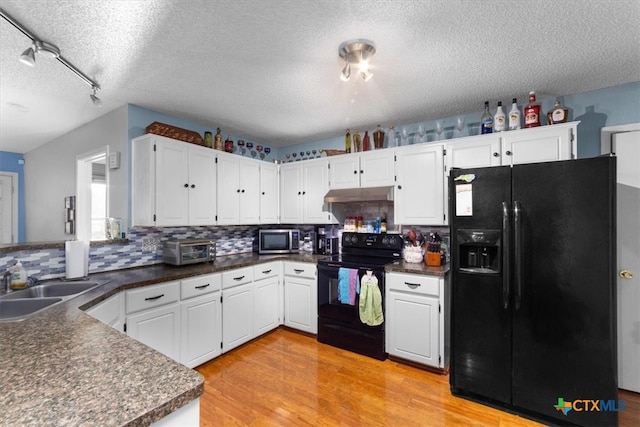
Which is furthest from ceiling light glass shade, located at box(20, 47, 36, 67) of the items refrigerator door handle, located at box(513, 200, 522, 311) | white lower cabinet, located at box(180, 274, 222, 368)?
refrigerator door handle, located at box(513, 200, 522, 311)

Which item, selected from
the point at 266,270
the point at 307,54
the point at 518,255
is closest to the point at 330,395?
the point at 266,270

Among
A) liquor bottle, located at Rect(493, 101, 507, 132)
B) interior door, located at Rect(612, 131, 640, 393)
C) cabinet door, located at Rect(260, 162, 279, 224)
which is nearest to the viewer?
interior door, located at Rect(612, 131, 640, 393)

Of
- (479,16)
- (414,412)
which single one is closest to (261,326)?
(414,412)

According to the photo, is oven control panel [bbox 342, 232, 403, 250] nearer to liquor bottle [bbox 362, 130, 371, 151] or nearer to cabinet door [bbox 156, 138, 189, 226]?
liquor bottle [bbox 362, 130, 371, 151]

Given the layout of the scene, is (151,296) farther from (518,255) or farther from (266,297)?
(518,255)

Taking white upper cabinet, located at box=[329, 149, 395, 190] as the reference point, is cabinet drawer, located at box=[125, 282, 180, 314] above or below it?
below

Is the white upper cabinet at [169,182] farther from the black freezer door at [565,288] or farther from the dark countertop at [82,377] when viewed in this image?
the black freezer door at [565,288]

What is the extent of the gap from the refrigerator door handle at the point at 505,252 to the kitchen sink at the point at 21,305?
292 cm

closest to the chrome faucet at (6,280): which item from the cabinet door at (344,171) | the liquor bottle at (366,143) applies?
the cabinet door at (344,171)

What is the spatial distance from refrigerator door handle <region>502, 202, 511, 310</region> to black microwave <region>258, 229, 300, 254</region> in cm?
244

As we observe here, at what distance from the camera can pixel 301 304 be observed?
3371mm

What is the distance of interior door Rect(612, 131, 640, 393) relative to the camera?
2.32 meters

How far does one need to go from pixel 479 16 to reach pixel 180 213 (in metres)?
2.81

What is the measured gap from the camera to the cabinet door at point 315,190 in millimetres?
3627
